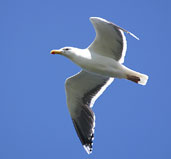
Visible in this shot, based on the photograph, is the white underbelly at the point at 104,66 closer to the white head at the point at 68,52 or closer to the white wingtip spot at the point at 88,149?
the white head at the point at 68,52

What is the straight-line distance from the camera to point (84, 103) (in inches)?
312

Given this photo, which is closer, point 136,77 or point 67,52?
point 67,52

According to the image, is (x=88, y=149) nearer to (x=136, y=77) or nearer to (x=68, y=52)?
(x=136, y=77)

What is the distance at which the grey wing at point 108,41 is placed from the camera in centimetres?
685

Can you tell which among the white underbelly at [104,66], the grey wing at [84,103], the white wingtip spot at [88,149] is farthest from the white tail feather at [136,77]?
the white wingtip spot at [88,149]

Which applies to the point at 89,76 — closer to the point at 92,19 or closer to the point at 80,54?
the point at 80,54

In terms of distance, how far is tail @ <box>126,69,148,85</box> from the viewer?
7241 mm

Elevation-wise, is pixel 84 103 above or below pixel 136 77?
below

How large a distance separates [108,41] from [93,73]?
28.6 inches

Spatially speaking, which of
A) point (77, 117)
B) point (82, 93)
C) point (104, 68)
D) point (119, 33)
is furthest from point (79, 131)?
point (119, 33)

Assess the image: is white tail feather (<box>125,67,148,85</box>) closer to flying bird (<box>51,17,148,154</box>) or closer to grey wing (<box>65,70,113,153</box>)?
flying bird (<box>51,17,148,154</box>)

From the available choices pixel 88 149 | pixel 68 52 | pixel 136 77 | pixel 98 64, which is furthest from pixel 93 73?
pixel 88 149

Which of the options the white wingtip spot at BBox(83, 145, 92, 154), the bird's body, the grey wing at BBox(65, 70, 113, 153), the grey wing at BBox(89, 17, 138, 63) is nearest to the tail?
the bird's body

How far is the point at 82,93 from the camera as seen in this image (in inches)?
314
